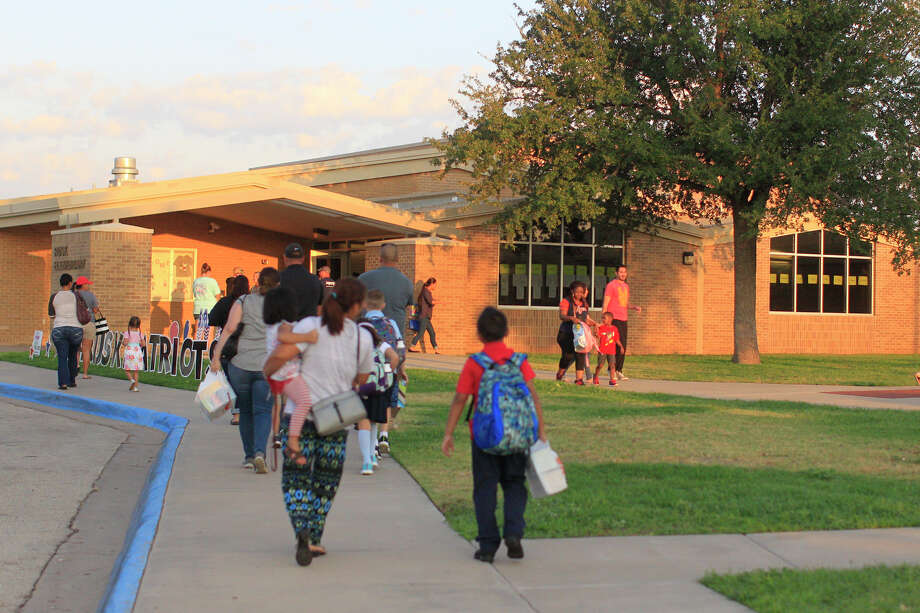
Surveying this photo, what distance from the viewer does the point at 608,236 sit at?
27109 mm

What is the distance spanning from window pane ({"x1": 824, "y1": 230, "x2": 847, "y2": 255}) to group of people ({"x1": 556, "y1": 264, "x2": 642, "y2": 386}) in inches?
648

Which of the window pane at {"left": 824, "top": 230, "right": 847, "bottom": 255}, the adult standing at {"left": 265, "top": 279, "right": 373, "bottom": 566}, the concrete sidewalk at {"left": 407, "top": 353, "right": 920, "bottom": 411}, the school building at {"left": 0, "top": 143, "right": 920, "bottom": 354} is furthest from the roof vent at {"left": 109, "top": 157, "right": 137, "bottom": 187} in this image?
the adult standing at {"left": 265, "top": 279, "right": 373, "bottom": 566}

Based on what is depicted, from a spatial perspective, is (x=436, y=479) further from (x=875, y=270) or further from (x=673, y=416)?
(x=875, y=270)

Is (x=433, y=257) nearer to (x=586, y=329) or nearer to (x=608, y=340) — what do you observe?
(x=608, y=340)

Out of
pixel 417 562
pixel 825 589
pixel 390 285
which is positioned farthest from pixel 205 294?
pixel 825 589

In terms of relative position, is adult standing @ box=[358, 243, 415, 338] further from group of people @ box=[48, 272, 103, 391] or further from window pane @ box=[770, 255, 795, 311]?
window pane @ box=[770, 255, 795, 311]

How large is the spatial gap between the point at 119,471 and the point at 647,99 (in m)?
16.0

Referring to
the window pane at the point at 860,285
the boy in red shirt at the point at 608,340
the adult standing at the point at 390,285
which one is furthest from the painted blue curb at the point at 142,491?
the window pane at the point at 860,285

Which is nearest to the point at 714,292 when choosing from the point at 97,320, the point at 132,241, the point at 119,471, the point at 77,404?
the point at 132,241

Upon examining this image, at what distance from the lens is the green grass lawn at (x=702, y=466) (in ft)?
21.9

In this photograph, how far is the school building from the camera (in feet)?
78.5

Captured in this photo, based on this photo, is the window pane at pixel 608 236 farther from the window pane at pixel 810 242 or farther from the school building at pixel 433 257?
the window pane at pixel 810 242

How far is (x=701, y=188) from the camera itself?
22.7m

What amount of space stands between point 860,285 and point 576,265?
10.0m
